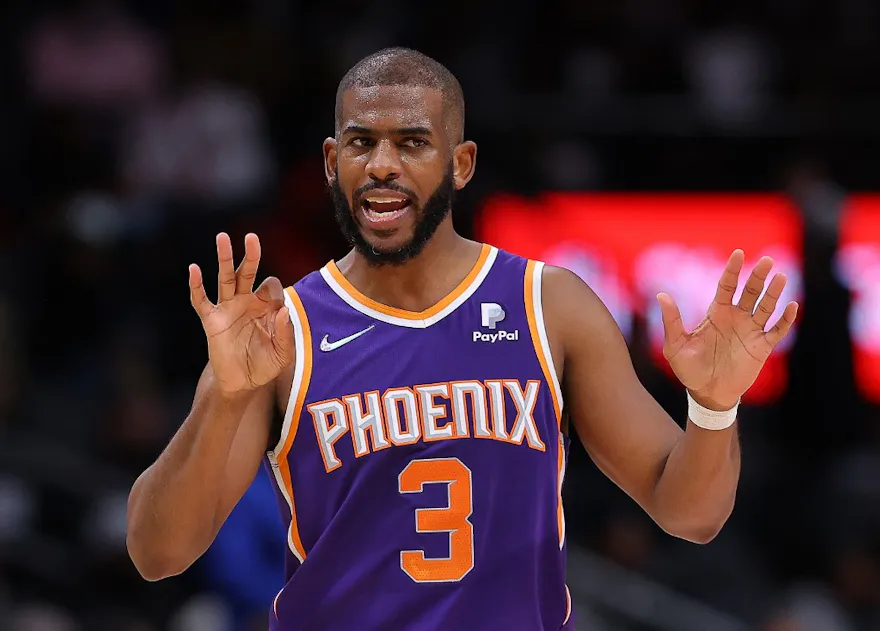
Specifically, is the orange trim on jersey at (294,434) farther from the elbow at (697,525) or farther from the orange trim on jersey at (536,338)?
the elbow at (697,525)

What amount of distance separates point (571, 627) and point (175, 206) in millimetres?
6198

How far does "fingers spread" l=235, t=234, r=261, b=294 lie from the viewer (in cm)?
349

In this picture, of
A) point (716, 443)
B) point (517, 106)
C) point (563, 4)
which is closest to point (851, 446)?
point (517, 106)

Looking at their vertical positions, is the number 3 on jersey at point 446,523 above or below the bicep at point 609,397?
below

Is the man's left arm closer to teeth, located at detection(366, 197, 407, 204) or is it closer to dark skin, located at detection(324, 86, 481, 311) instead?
dark skin, located at detection(324, 86, 481, 311)

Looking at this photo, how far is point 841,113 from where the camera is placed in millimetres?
10672

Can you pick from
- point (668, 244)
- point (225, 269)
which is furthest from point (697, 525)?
point (668, 244)

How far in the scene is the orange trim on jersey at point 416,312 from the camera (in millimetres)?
3904

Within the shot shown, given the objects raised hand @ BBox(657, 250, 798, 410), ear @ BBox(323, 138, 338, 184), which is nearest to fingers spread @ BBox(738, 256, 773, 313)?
raised hand @ BBox(657, 250, 798, 410)

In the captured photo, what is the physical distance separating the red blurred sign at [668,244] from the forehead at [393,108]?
6.27 metres

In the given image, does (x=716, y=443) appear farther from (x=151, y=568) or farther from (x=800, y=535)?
(x=800, y=535)

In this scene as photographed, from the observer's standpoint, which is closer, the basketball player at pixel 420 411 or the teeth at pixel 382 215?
the basketball player at pixel 420 411

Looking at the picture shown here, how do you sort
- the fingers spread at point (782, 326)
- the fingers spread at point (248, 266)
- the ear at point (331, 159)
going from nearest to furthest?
the fingers spread at point (248, 266), the fingers spread at point (782, 326), the ear at point (331, 159)

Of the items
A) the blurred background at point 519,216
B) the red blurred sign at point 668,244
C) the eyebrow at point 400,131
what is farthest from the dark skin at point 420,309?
the red blurred sign at point 668,244
